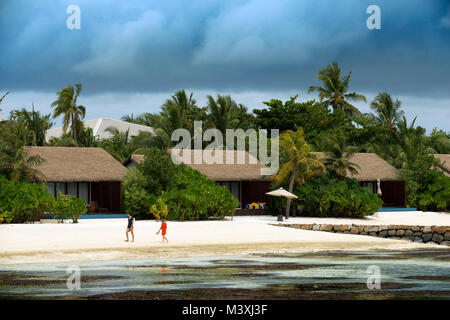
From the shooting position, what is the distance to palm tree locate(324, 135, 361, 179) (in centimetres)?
4134

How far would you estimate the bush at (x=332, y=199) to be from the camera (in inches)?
1578

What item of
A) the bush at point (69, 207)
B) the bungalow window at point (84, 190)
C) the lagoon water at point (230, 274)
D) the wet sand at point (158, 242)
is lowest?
the lagoon water at point (230, 274)

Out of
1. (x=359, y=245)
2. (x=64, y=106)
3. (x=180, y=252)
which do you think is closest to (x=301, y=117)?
(x=64, y=106)

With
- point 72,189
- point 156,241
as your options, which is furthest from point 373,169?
point 156,241

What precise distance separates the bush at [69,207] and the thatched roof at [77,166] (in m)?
3.19

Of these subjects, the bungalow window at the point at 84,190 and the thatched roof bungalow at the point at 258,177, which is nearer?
the bungalow window at the point at 84,190

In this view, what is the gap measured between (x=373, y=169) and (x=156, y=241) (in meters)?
25.4

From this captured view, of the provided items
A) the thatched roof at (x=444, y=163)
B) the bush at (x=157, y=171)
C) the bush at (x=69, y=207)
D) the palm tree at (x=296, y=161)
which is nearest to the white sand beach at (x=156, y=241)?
the bush at (x=69, y=207)

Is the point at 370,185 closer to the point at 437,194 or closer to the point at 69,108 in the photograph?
the point at 437,194

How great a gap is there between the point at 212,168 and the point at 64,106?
1804 cm

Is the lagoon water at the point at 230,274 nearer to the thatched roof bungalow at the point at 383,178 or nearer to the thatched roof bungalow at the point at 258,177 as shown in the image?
the thatched roof bungalow at the point at 258,177

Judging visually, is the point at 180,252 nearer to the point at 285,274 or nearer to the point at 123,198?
the point at 285,274

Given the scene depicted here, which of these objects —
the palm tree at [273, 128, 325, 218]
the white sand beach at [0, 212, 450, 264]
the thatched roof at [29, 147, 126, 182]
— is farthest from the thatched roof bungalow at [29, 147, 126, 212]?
the palm tree at [273, 128, 325, 218]

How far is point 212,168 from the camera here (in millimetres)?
41625
